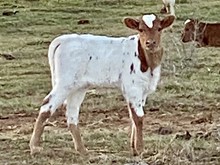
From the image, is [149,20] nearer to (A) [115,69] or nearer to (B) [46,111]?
(A) [115,69]

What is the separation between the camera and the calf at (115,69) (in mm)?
7652

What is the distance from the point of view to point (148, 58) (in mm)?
7715

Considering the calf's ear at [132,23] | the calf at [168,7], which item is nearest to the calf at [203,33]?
the calf at [168,7]

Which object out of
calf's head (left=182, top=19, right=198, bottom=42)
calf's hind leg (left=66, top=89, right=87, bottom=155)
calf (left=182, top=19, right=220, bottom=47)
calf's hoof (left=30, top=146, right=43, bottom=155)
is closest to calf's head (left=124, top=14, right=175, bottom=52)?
calf's hind leg (left=66, top=89, right=87, bottom=155)

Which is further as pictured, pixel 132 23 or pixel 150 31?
pixel 132 23

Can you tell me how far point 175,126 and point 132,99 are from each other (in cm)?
155

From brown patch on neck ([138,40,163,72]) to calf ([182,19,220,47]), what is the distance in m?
7.86

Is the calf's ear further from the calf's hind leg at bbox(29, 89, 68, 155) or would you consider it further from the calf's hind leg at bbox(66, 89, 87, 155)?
the calf's hind leg at bbox(29, 89, 68, 155)

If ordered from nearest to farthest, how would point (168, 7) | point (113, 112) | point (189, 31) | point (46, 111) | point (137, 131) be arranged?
point (137, 131) < point (46, 111) < point (113, 112) < point (189, 31) < point (168, 7)

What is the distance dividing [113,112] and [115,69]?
224 centimetres

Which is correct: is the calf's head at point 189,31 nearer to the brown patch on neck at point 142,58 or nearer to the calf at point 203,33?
the calf at point 203,33

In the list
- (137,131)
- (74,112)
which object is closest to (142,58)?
(137,131)

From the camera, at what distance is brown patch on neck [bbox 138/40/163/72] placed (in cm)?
770

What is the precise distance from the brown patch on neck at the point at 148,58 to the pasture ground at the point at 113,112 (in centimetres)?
67
